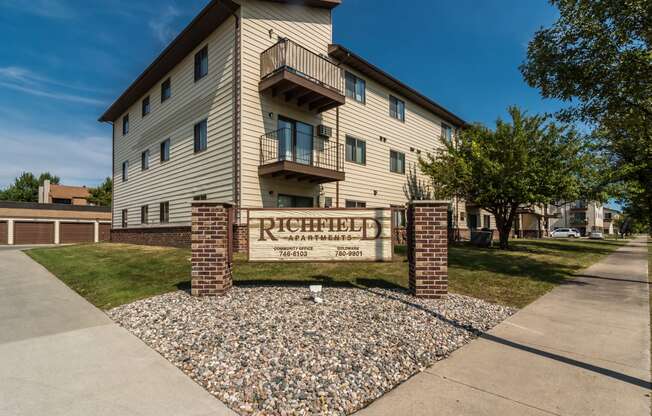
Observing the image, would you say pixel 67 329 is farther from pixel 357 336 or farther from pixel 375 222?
pixel 375 222

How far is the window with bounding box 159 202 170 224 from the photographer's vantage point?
16812 millimetres

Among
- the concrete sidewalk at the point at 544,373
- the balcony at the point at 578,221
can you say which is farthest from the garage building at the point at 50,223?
the balcony at the point at 578,221

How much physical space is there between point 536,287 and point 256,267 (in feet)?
22.6

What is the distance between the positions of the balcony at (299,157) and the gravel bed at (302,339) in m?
6.96

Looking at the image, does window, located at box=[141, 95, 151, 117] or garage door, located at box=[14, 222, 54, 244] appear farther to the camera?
garage door, located at box=[14, 222, 54, 244]

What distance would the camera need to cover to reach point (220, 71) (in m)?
13.6

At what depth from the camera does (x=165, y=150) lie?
17547mm

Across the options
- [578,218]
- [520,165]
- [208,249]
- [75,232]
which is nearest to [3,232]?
[75,232]

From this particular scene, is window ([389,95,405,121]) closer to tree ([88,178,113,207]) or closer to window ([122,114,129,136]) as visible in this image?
window ([122,114,129,136])

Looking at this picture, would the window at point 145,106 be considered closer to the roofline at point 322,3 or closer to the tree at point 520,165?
the roofline at point 322,3

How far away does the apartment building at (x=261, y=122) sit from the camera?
1278 cm

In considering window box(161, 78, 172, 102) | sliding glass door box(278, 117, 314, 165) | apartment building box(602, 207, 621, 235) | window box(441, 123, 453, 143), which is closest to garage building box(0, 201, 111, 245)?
window box(161, 78, 172, 102)

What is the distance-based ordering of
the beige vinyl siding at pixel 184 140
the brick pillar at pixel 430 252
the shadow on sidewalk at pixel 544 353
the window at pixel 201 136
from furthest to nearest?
the window at pixel 201 136
the beige vinyl siding at pixel 184 140
the brick pillar at pixel 430 252
the shadow on sidewalk at pixel 544 353

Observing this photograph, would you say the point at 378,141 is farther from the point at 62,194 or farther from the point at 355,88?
the point at 62,194
